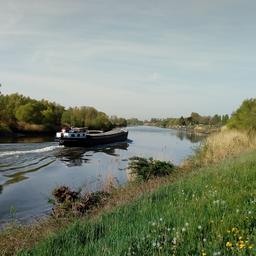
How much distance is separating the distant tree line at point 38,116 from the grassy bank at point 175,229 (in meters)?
56.4

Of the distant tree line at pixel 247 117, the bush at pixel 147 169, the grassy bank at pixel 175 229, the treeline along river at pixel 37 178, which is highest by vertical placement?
the distant tree line at pixel 247 117

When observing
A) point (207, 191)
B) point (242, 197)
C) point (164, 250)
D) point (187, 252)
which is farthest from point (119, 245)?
point (207, 191)

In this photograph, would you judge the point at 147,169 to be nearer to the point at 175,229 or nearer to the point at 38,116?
the point at 175,229

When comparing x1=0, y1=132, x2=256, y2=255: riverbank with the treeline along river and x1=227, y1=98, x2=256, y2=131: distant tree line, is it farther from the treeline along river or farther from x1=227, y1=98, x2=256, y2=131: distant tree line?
x1=227, y1=98, x2=256, y2=131: distant tree line

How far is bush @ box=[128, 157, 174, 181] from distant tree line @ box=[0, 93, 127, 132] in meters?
48.7

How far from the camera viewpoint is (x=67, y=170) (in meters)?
23.7

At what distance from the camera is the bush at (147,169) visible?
44.5ft

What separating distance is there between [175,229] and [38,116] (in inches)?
→ 2795

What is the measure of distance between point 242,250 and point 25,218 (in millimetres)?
9476

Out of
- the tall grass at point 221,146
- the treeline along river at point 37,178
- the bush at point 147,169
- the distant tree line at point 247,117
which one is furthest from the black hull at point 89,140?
the bush at point 147,169

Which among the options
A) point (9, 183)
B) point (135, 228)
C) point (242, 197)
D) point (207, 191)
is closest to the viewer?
point (135, 228)

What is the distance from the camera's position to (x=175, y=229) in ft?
14.2

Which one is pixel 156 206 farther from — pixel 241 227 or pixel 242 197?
pixel 241 227

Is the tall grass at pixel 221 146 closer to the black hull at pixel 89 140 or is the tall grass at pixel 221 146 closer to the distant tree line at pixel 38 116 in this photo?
the black hull at pixel 89 140
